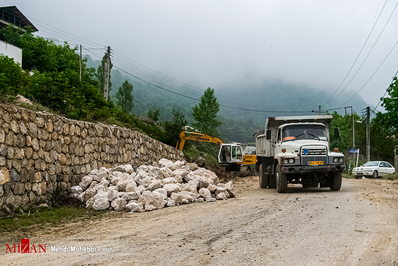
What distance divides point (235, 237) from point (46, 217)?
461 centimetres

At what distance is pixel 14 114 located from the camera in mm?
9031

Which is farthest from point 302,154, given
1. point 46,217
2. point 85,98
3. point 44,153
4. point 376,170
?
point 376,170

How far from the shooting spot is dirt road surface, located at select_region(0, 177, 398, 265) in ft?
17.2

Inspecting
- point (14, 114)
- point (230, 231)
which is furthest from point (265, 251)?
point (14, 114)

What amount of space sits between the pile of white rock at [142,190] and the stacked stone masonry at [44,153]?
651mm

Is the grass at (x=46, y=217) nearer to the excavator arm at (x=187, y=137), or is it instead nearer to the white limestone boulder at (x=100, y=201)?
the white limestone boulder at (x=100, y=201)

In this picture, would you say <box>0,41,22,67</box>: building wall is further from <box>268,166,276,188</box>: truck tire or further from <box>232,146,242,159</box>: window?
<box>268,166,276,188</box>: truck tire

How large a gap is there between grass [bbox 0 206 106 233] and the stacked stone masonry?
0.41 meters

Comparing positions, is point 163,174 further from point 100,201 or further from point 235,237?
point 235,237

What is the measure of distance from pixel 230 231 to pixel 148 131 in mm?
20851

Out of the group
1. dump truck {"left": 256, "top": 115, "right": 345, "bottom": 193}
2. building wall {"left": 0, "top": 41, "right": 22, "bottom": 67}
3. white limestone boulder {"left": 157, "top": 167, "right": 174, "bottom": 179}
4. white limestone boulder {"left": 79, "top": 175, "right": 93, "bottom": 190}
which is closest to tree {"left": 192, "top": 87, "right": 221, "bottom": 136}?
building wall {"left": 0, "top": 41, "right": 22, "bottom": 67}

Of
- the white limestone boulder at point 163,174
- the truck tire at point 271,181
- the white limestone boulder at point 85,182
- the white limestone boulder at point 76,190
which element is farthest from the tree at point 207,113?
the white limestone boulder at point 76,190

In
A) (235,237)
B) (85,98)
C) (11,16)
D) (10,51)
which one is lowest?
(235,237)

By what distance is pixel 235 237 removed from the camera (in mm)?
6539
